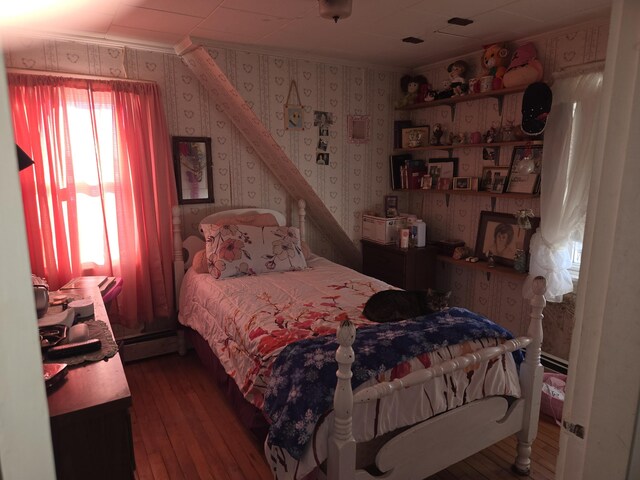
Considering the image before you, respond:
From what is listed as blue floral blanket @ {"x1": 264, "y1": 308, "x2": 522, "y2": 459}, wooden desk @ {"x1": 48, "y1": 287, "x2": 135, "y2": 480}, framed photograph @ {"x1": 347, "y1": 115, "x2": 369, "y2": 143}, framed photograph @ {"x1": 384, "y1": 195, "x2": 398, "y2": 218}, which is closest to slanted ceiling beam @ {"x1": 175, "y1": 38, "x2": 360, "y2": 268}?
framed photograph @ {"x1": 384, "y1": 195, "x2": 398, "y2": 218}

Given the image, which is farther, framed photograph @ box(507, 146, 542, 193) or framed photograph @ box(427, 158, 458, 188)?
framed photograph @ box(427, 158, 458, 188)

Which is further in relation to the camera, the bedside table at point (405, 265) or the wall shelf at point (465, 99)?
the bedside table at point (405, 265)

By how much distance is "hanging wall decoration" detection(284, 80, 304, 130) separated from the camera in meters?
3.42

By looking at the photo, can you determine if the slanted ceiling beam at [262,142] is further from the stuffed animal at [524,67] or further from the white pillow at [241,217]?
the stuffed animal at [524,67]

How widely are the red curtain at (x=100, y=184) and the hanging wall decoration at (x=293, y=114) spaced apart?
93cm

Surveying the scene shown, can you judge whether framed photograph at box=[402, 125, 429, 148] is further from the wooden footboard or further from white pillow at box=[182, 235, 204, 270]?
the wooden footboard

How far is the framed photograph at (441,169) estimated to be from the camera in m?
3.68

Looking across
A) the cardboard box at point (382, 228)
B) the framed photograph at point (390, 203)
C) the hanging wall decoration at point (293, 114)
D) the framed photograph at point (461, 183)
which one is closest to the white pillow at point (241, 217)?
the hanging wall decoration at point (293, 114)

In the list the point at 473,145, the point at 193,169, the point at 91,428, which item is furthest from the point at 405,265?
the point at 91,428

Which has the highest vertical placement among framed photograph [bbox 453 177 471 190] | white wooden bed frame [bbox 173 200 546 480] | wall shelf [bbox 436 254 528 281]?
framed photograph [bbox 453 177 471 190]

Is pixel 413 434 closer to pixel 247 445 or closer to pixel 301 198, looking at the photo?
pixel 247 445

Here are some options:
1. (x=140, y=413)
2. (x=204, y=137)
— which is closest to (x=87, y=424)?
(x=140, y=413)

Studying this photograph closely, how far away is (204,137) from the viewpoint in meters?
3.33

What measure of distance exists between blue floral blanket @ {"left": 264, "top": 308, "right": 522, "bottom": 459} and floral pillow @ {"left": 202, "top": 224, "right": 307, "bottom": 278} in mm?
1278
